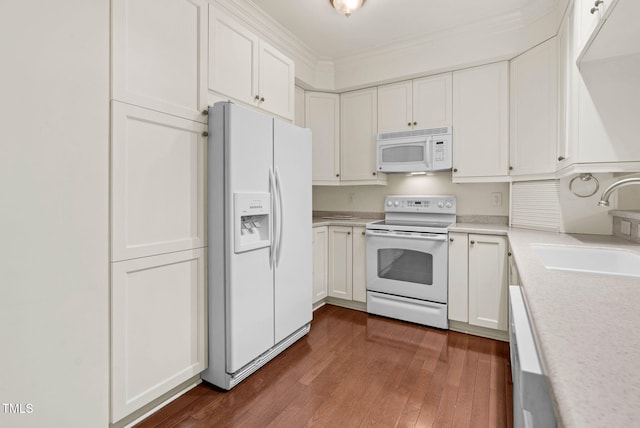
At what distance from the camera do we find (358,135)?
333 centimetres

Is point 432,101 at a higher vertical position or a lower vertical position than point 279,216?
higher

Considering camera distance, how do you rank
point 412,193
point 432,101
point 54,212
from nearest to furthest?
point 54,212 → point 432,101 → point 412,193

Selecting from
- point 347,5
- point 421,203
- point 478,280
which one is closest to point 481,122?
point 421,203

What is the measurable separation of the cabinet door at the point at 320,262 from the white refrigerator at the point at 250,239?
2.10 ft

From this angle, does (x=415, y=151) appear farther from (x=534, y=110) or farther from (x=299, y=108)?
(x=299, y=108)

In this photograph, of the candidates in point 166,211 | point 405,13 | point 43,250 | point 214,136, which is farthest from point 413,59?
point 43,250

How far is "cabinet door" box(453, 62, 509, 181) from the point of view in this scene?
103 inches

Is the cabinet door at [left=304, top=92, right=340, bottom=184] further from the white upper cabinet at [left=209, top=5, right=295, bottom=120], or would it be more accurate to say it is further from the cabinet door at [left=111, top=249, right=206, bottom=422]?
the cabinet door at [left=111, top=249, right=206, bottom=422]

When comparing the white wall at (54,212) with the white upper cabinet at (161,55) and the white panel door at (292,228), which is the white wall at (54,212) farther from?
the white panel door at (292,228)

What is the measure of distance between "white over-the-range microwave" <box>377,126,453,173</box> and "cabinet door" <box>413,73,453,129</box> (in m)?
0.09

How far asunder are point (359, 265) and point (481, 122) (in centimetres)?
172

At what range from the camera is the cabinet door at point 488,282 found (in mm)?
2393

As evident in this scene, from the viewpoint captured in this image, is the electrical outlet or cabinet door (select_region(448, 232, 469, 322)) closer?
cabinet door (select_region(448, 232, 469, 322))

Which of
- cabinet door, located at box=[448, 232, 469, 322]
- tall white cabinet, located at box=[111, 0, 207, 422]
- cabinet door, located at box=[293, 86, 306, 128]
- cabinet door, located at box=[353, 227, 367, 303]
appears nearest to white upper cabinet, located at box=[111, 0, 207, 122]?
tall white cabinet, located at box=[111, 0, 207, 422]
